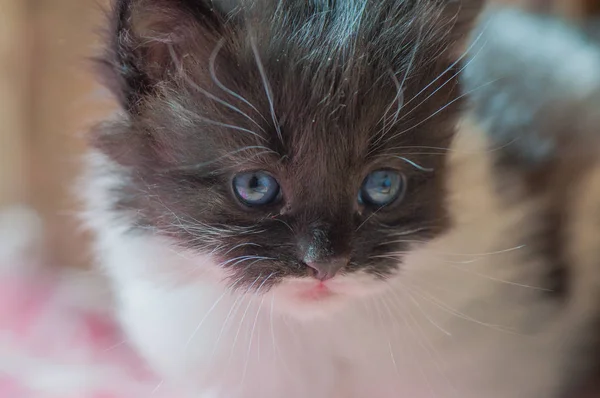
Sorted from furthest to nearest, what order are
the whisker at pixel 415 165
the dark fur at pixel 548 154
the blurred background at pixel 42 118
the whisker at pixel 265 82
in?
the blurred background at pixel 42 118, the dark fur at pixel 548 154, the whisker at pixel 415 165, the whisker at pixel 265 82

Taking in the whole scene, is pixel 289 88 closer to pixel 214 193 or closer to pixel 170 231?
pixel 214 193

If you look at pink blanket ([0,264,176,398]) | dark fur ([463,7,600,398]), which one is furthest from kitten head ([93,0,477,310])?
pink blanket ([0,264,176,398])

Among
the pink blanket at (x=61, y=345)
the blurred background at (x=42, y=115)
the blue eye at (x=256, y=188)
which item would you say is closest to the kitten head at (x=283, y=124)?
the blue eye at (x=256, y=188)

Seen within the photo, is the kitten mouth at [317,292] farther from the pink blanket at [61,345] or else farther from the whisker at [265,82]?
the pink blanket at [61,345]

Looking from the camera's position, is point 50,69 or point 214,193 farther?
point 50,69

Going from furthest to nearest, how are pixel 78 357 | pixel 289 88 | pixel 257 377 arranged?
pixel 78 357
pixel 257 377
pixel 289 88

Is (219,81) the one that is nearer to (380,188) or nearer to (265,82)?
(265,82)

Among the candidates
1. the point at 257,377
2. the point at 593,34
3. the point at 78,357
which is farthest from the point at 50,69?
the point at 593,34

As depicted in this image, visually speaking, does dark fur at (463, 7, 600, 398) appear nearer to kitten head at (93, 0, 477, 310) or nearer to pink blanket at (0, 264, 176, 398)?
kitten head at (93, 0, 477, 310)

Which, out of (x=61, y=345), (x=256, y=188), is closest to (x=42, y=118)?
(x=61, y=345)
